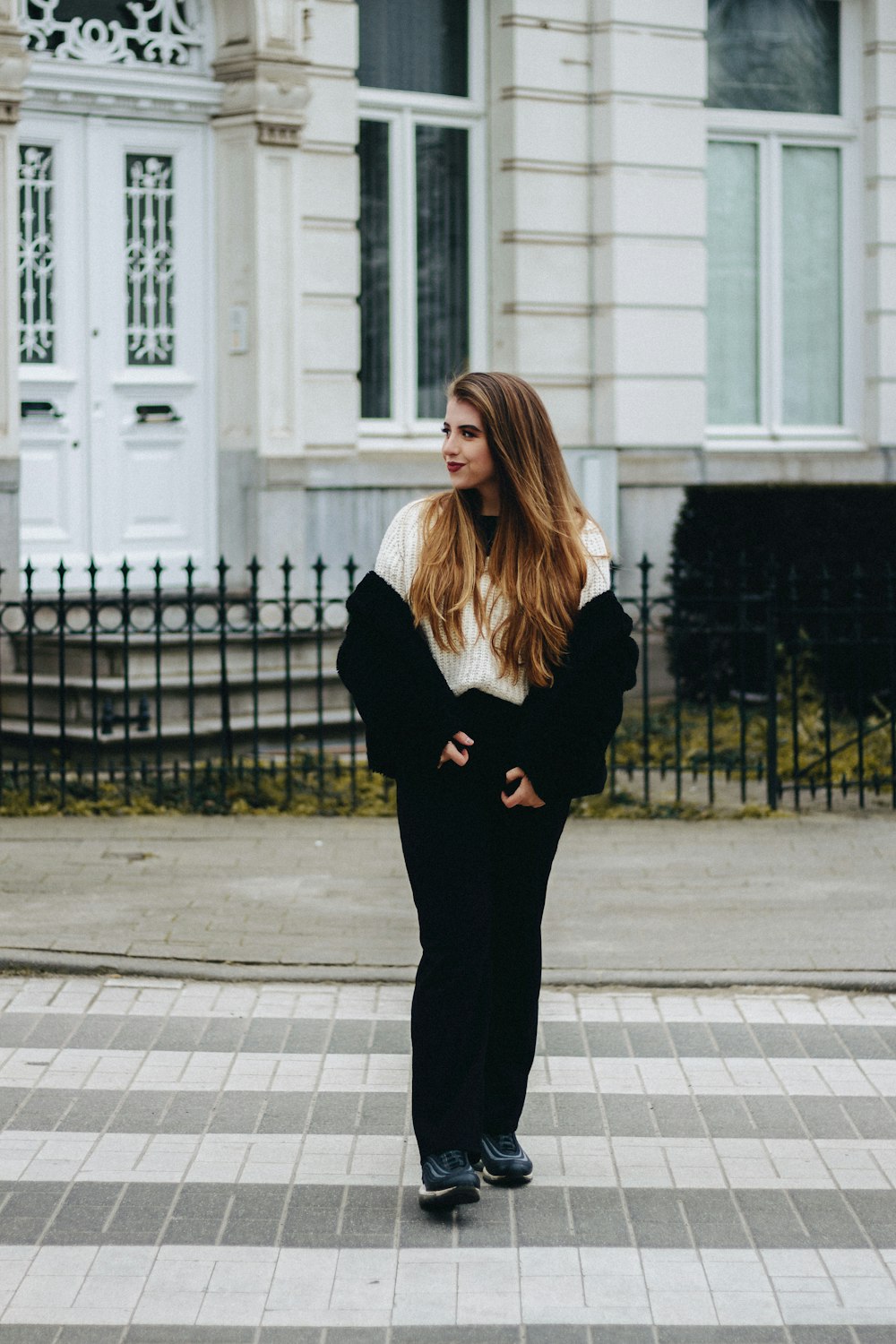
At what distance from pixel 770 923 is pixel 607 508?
617cm

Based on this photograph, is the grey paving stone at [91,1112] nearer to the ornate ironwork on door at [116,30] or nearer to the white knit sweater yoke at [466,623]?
the white knit sweater yoke at [466,623]

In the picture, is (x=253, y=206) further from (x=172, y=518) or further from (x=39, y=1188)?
(x=39, y=1188)

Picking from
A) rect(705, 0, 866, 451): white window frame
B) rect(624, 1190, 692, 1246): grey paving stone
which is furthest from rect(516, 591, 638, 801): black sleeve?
rect(705, 0, 866, 451): white window frame

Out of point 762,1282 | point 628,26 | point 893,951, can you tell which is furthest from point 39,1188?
point 628,26

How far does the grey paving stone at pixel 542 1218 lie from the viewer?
14.7 ft

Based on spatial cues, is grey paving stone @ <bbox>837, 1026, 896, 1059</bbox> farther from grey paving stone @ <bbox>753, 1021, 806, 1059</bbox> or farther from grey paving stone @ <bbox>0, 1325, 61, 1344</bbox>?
grey paving stone @ <bbox>0, 1325, 61, 1344</bbox>

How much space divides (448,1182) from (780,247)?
35.7 feet

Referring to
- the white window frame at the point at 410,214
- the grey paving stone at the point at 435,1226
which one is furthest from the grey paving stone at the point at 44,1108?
the white window frame at the point at 410,214

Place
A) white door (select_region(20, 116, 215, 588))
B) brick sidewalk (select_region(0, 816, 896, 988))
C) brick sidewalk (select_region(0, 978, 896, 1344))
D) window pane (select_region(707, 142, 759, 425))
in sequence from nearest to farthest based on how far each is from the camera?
brick sidewalk (select_region(0, 978, 896, 1344)) < brick sidewalk (select_region(0, 816, 896, 988)) < white door (select_region(20, 116, 215, 588)) < window pane (select_region(707, 142, 759, 425))

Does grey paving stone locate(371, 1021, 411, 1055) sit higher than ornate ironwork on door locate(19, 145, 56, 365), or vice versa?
ornate ironwork on door locate(19, 145, 56, 365)

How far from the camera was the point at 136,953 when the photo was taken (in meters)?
6.85

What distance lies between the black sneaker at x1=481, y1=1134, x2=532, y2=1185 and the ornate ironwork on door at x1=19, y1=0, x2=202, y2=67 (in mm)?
8307

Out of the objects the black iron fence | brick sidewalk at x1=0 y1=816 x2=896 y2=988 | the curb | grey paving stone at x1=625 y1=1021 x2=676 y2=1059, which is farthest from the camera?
the black iron fence

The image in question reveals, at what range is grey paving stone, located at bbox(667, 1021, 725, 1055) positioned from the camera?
5934mm
